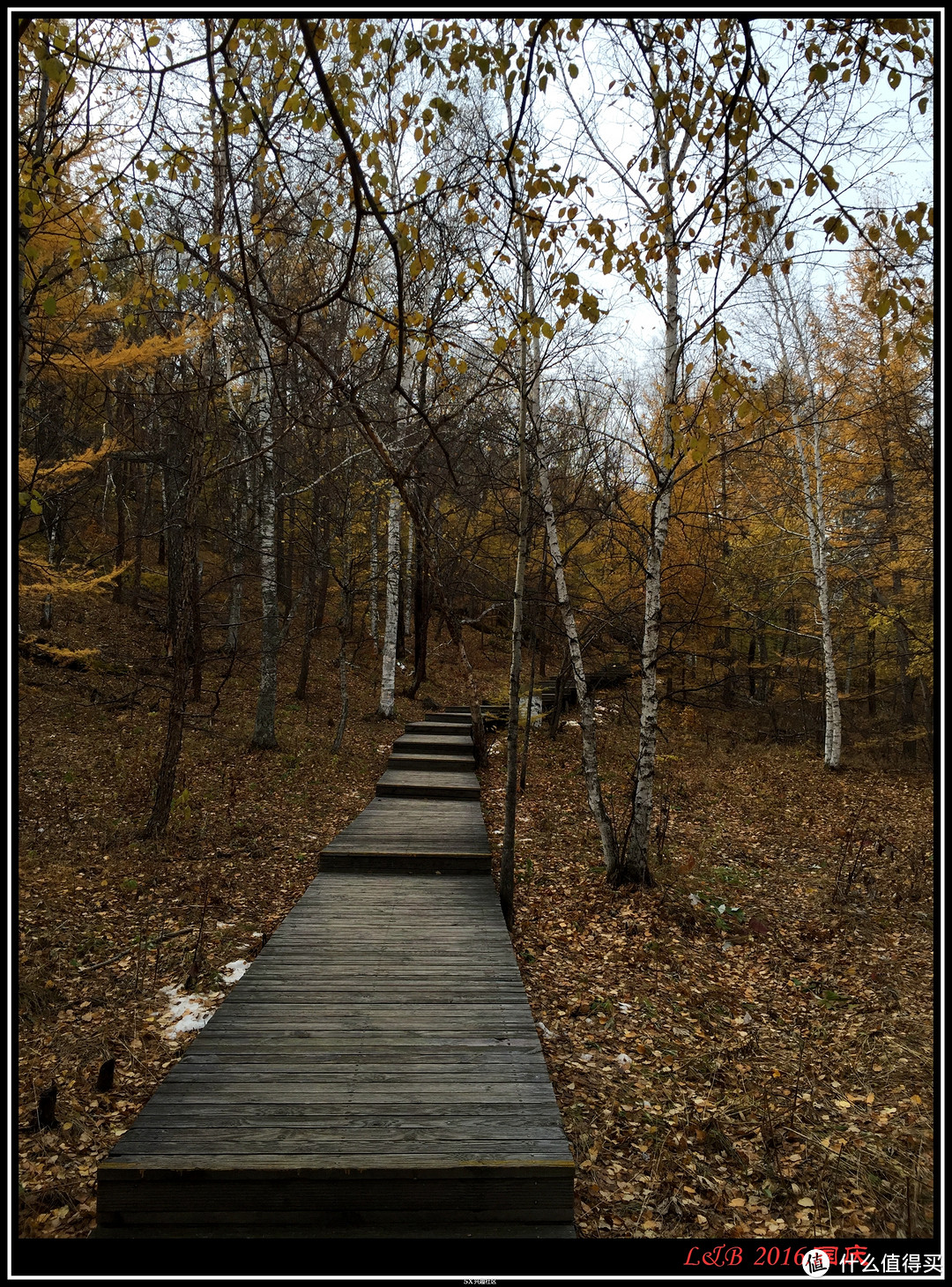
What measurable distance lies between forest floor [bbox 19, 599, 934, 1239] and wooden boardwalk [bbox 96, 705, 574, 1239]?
51cm

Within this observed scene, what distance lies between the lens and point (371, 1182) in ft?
7.91

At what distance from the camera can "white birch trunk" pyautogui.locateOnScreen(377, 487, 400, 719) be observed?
1295cm

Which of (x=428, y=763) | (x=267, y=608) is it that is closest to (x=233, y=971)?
(x=428, y=763)

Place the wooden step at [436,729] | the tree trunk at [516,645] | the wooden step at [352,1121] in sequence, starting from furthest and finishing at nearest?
1. the wooden step at [436,729]
2. the tree trunk at [516,645]
3. the wooden step at [352,1121]

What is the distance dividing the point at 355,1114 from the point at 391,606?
36.6 ft

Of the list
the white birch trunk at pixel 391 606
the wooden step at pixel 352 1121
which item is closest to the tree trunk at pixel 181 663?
the wooden step at pixel 352 1121

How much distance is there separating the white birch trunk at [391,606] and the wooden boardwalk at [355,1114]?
9.33 meters

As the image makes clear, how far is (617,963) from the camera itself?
16.8 feet

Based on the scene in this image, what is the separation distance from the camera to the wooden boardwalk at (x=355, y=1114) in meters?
2.37

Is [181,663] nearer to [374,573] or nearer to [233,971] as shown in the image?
[233,971]

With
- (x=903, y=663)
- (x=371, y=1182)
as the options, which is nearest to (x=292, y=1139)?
(x=371, y=1182)

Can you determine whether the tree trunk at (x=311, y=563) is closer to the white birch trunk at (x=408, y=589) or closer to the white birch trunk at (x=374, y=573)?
the white birch trunk at (x=374, y=573)

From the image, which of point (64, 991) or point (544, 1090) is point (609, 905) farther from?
point (64, 991)
